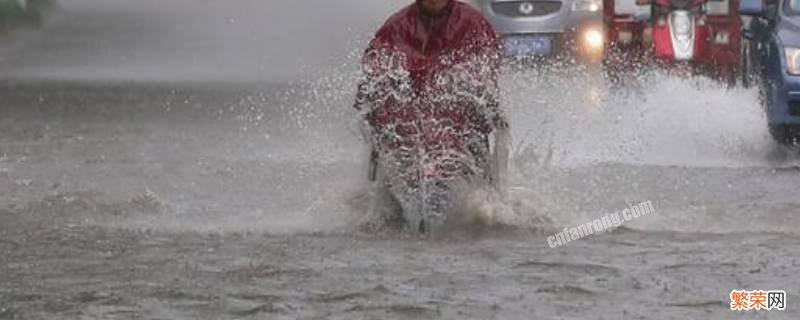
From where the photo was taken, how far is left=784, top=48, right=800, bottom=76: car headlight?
1565 cm

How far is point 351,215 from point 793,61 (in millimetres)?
4988

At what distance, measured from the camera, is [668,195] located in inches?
525

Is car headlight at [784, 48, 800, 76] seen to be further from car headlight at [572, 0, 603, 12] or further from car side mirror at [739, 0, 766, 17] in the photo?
car headlight at [572, 0, 603, 12]

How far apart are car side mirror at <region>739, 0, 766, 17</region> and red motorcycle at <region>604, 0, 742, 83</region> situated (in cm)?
191

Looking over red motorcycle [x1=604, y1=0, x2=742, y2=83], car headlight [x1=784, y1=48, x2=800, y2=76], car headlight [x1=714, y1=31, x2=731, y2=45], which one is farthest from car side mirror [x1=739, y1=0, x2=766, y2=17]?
car headlight [x1=714, y1=31, x2=731, y2=45]

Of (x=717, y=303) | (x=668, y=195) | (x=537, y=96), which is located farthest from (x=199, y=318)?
(x=537, y=96)

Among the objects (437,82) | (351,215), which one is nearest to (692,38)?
(351,215)

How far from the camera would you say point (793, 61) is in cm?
1568

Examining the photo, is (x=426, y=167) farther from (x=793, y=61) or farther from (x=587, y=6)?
(x=587, y=6)

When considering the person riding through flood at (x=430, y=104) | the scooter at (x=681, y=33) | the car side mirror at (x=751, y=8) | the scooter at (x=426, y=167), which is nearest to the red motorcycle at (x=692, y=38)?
the scooter at (x=681, y=33)

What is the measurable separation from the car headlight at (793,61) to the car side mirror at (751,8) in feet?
1.56

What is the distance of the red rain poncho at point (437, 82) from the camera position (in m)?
11.3

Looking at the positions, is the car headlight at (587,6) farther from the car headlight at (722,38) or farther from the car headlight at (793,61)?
the car headlight at (793,61)

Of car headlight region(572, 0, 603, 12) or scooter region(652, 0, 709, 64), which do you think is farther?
car headlight region(572, 0, 603, 12)
